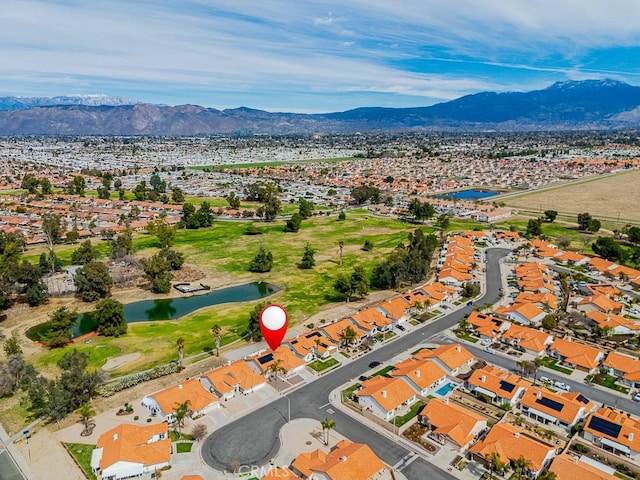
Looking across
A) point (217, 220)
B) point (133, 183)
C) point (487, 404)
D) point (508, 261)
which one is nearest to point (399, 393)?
point (487, 404)

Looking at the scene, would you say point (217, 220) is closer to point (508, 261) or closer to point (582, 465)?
point (508, 261)

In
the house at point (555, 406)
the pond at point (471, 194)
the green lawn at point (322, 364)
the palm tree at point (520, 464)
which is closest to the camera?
the palm tree at point (520, 464)

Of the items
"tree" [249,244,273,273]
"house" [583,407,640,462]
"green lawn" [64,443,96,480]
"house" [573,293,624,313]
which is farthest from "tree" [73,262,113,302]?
"house" [573,293,624,313]

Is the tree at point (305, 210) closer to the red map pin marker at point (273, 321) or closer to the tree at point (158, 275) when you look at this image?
the tree at point (158, 275)

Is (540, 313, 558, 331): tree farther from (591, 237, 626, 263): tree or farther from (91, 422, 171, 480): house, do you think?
(91, 422, 171, 480): house

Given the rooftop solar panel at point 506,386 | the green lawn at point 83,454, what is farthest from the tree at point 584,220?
the green lawn at point 83,454

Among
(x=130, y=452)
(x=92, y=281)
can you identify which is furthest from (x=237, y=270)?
(x=130, y=452)
